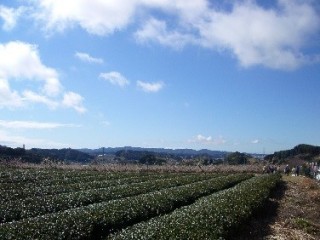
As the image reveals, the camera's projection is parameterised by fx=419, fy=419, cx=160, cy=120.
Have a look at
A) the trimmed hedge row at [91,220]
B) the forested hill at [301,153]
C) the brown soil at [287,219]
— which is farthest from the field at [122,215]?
the forested hill at [301,153]

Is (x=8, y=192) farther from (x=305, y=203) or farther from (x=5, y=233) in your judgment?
(x=305, y=203)

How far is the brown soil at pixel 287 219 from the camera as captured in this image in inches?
582

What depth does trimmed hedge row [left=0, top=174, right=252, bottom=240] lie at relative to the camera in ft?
33.7

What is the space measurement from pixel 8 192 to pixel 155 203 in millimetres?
7152

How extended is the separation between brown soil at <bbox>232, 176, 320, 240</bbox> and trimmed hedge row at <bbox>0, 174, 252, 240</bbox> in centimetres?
335

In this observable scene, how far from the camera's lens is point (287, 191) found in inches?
1144

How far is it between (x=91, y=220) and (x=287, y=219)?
963 cm

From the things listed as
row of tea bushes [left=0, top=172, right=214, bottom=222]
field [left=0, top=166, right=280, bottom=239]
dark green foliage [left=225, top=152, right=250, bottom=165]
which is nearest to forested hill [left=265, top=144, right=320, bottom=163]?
dark green foliage [left=225, top=152, right=250, bottom=165]

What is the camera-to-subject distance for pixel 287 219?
706 inches

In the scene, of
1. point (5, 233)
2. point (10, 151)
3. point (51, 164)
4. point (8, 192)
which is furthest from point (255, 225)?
point (10, 151)

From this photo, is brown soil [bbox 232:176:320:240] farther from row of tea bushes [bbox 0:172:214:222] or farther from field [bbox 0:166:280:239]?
row of tea bushes [bbox 0:172:214:222]

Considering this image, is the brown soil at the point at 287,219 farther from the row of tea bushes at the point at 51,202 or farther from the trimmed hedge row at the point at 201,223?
the row of tea bushes at the point at 51,202

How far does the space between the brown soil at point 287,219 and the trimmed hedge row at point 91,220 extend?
3.35 metres

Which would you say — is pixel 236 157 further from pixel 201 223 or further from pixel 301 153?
pixel 201 223
